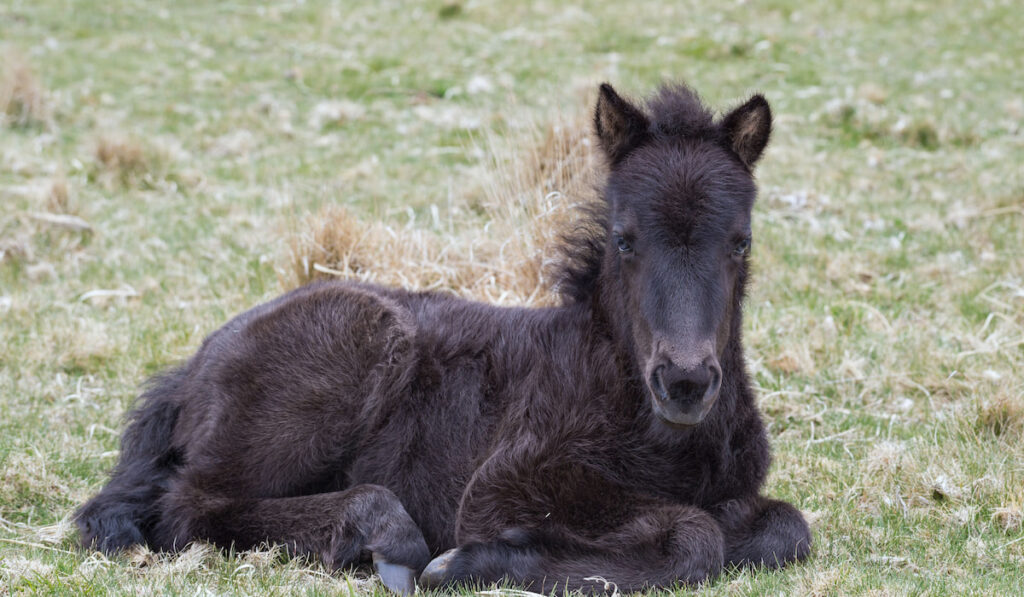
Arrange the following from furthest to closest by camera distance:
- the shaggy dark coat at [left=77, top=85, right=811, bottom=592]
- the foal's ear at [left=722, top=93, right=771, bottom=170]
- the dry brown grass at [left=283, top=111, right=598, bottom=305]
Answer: the dry brown grass at [left=283, top=111, right=598, bottom=305]
the foal's ear at [left=722, top=93, right=771, bottom=170]
the shaggy dark coat at [left=77, top=85, right=811, bottom=592]

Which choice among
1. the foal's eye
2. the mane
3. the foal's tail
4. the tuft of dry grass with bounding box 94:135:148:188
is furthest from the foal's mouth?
the tuft of dry grass with bounding box 94:135:148:188

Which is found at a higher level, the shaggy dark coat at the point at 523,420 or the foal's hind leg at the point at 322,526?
the shaggy dark coat at the point at 523,420

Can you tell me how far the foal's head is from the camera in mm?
3812

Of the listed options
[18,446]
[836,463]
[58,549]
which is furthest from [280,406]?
[836,463]

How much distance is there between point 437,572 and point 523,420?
2.63 ft

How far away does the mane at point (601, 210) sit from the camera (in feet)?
14.7

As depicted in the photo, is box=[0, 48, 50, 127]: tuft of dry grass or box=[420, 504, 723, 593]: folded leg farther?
box=[0, 48, 50, 127]: tuft of dry grass

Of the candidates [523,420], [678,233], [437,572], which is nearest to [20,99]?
[523,420]

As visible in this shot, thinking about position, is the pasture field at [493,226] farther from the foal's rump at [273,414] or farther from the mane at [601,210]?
the mane at [601,210]

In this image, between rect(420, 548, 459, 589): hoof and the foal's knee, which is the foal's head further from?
rect(420, 548, 459, 589): hoof

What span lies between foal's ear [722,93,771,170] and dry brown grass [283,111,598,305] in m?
2.72

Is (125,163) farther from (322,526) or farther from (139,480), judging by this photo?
(322,526)

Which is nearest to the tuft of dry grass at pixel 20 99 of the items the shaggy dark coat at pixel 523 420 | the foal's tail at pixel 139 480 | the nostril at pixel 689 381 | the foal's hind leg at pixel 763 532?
the foal's tail at pixel 139 480

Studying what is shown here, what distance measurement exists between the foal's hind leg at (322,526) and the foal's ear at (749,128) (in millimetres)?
2203
